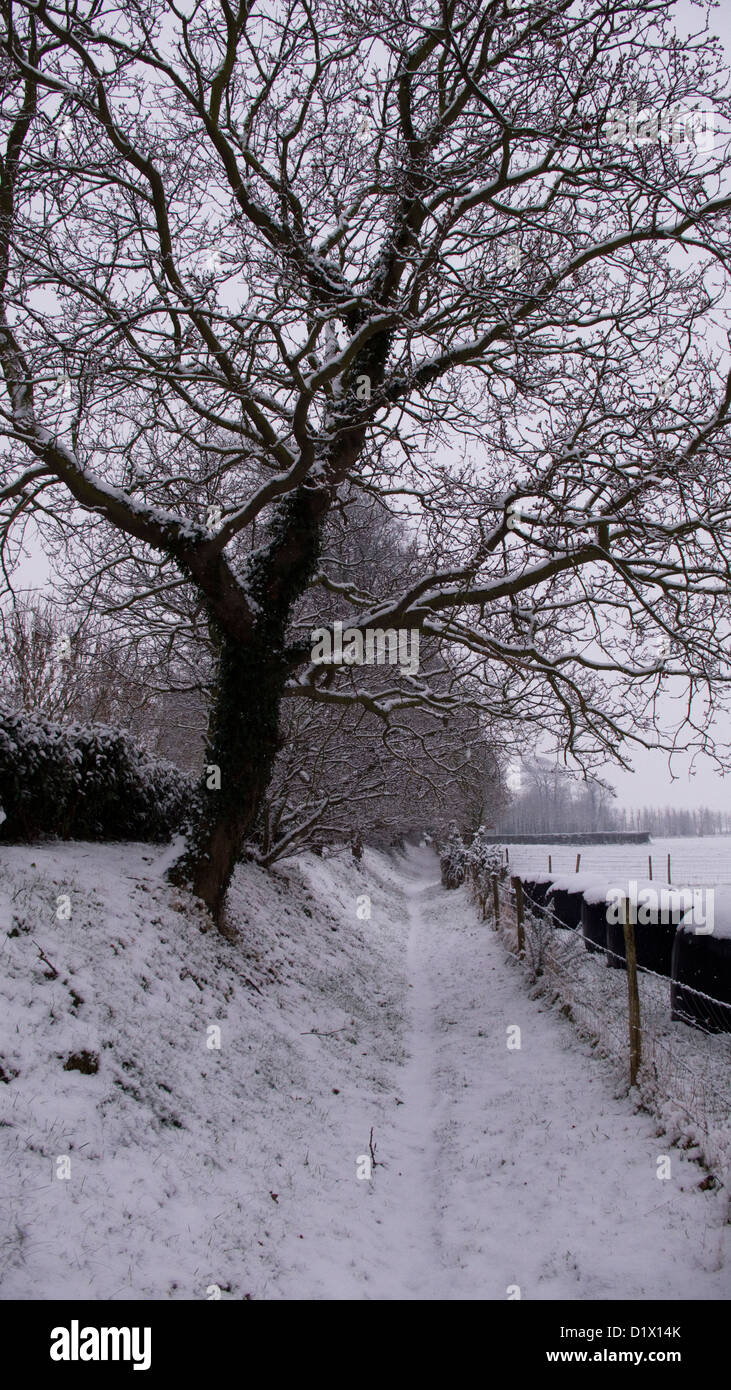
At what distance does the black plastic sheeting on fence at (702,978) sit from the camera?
766 centimetres

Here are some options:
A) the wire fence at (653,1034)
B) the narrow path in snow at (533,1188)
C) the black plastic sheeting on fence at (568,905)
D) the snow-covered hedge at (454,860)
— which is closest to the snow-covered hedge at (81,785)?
the narrow path in snow at (533,1188)

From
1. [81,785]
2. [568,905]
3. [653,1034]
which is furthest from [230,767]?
[568,905]

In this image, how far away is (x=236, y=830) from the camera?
8.90m

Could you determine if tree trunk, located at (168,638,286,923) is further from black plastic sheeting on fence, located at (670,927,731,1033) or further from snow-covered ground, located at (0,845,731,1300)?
black plastic sheeting on fence, located at (670,927,731,1033)

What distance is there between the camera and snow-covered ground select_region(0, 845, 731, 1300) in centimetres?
385

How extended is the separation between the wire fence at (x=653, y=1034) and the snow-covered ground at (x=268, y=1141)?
0.19 meters

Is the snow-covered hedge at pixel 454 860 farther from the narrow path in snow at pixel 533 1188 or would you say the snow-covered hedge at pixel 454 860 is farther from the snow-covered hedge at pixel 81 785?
the narrow path in snow at pixel 533 1188

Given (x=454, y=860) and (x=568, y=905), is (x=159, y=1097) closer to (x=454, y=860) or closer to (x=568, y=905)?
(x=568, y=905)

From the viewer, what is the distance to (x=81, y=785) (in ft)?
28.7

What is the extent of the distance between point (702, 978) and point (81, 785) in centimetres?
723

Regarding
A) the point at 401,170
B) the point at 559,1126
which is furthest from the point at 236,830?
the point at 401,170

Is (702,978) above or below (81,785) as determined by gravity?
below

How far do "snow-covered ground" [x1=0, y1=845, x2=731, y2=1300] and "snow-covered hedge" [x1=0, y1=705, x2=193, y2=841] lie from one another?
0.52 m

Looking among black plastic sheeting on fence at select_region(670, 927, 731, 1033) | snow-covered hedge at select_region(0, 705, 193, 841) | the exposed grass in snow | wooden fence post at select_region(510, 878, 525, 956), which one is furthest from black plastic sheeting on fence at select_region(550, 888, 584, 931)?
snow-covered hedge at select_region(0, 705, 193, 841)
